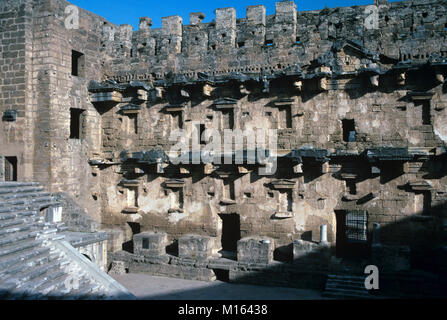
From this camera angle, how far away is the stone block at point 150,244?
44.4ft

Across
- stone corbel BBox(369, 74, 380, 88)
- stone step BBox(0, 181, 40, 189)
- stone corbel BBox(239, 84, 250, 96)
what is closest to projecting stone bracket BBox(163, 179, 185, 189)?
stone corbel BBox(239, 84, 250, 96)

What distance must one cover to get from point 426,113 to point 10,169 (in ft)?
39.8

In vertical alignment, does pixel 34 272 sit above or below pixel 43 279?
above

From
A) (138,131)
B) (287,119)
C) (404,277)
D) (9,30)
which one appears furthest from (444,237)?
(9,30)

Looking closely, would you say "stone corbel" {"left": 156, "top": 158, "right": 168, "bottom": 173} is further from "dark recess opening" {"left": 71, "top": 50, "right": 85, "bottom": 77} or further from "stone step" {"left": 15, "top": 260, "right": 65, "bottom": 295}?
"stone step" {"left": 15, "top": 260, "right": 65, "bottom": 295}

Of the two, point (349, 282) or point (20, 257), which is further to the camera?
point (349, 282)

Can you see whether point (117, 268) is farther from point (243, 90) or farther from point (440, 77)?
point (440, 77)

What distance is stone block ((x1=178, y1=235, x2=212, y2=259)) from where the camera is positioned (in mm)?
13023

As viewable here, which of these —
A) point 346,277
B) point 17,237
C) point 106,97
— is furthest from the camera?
point 106,97

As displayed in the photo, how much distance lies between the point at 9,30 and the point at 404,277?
43.4 ft

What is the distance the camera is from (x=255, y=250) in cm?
1251

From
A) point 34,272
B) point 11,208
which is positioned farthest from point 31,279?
point 11,208

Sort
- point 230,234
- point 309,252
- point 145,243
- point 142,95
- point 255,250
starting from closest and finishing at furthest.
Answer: point 309,252, point 255,250, point 145,243, point 142,95, point 230,234

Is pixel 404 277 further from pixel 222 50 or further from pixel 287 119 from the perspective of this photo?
pixel 222 50
